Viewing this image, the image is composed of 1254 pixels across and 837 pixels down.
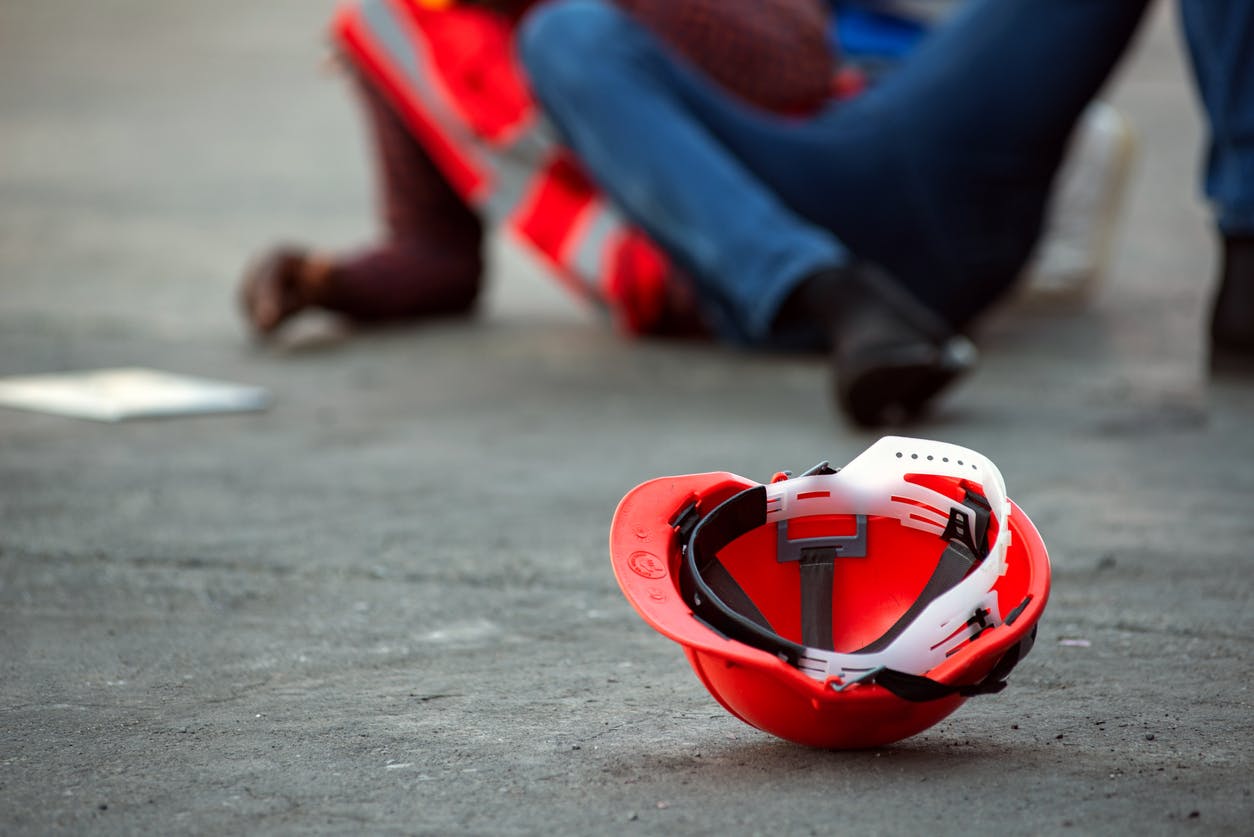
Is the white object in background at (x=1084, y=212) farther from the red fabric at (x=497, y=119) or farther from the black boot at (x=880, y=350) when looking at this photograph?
the black boot at (x=880, y=350)

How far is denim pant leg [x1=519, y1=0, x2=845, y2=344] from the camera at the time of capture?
7.49 ft

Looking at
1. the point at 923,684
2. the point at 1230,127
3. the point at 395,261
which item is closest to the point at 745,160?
the point at 1230,127

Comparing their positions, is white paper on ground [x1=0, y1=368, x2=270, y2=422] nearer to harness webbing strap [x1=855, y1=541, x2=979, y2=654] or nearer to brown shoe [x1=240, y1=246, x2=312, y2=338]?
brown shoe [x1=240, y1=246, x2=312, y2=338]

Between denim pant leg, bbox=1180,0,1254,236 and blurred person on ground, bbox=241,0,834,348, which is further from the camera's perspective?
blurred person on ground, bbox=241,0,834,348

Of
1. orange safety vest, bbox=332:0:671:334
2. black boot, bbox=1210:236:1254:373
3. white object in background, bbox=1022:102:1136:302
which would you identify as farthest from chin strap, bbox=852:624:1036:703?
white object in background, bbox=1022:102:1136:302

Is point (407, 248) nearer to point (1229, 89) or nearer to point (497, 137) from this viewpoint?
point (497, 137)

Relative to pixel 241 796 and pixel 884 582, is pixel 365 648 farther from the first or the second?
pixel 884 582

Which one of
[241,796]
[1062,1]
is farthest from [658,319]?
[241,796]

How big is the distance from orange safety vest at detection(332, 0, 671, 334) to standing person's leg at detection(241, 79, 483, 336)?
0.17m

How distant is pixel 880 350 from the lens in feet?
6.82

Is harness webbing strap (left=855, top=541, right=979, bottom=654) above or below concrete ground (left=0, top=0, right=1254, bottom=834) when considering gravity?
above

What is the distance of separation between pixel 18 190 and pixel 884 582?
4.23m

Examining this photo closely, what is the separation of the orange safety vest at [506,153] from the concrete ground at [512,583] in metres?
0.14

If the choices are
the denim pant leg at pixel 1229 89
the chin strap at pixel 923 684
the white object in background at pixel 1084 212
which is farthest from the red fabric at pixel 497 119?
the chin strap at pixel 923 684
